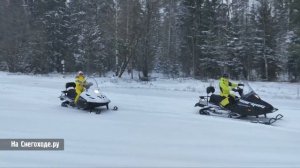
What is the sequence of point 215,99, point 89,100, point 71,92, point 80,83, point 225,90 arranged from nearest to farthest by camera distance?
1. point 89,100
2. point 225,90
3. point 215,99
4. point 80,83
5. point 71,92

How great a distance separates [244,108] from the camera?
43.1 feet

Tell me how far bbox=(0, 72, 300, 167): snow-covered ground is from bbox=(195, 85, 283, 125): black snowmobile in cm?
57

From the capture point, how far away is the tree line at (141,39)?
34.2 meters

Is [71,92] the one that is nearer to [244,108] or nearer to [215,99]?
[215,99]

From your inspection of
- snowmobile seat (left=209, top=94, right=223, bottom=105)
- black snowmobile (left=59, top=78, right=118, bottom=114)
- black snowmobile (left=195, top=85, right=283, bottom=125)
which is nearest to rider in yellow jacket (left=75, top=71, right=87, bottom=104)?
black snowmobile (left=59, top=78, right=118, bottom=114)

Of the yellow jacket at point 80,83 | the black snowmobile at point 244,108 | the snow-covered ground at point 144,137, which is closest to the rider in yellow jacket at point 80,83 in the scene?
the yellow jacket at point 80,83

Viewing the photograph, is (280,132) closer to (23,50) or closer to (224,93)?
(224,93)

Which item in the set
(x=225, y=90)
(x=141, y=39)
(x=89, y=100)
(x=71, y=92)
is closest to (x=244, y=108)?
(x=225, y=90)

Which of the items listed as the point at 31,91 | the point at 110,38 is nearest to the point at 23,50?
the point at 110,38

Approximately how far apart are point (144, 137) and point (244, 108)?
4.46 metres

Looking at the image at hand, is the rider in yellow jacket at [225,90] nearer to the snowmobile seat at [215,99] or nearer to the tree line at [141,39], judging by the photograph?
the snowmobile seat at [215,99]

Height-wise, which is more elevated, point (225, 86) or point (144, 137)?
point (225, 86)

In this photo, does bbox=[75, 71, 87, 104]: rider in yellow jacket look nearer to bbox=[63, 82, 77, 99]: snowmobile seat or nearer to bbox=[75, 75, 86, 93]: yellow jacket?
bbox=[75, 75, 86, 93]: yellow jacket

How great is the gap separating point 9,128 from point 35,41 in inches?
1173
